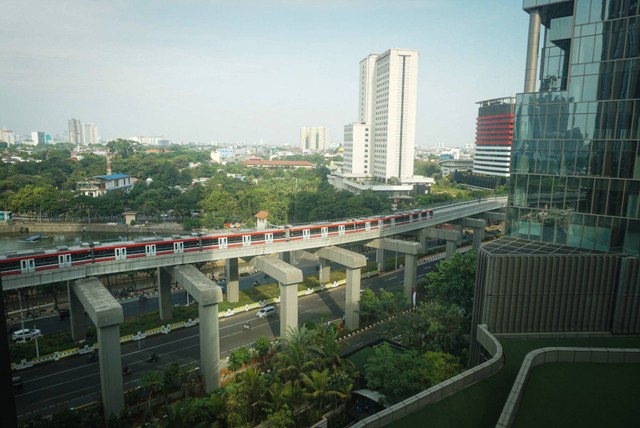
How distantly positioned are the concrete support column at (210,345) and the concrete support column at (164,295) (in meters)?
11.8

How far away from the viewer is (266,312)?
128 feet

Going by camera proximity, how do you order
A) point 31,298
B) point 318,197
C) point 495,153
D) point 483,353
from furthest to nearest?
point 495,153
point 318,197
point 31,298
point 483,353

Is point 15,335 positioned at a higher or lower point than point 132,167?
lower

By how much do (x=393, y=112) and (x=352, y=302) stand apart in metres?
77.9

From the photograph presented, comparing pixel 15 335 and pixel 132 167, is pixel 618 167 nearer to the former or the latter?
pixel 15 335

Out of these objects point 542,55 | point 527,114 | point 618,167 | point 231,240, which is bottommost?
point 231,240

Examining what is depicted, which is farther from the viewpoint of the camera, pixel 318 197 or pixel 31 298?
pixel 318 197

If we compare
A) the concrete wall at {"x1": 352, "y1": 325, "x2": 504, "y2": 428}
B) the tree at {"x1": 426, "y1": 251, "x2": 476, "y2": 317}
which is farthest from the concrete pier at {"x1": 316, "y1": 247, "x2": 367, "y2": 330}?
the concrete wall at {"x1": 352, "y1": 325, "x2": 504, "y2": 428}

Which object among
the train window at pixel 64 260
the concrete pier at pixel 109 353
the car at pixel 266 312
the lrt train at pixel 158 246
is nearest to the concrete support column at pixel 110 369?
the concrete pier at pixel 109 353

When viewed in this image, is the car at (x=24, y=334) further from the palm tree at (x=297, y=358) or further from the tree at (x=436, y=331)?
the tree at (x=436, y=331)

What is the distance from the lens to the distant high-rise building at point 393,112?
103 metres

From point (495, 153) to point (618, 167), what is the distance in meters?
107

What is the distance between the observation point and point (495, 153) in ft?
407

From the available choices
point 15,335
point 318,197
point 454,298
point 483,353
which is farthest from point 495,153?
point 15,335
